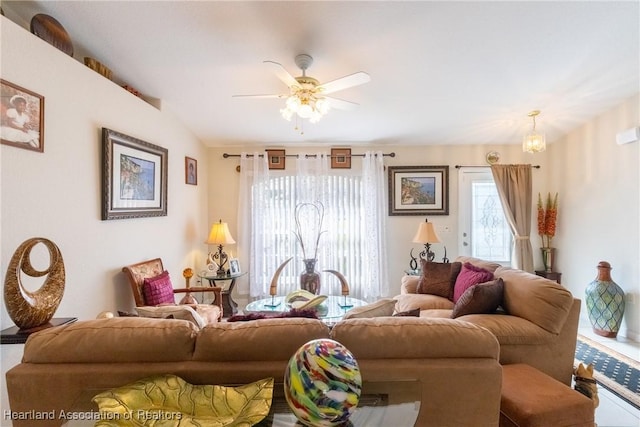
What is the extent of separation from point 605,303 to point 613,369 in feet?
2.80

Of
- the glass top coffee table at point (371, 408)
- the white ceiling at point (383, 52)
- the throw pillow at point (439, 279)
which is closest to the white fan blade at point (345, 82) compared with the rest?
the white ceiling at point (383, 52)

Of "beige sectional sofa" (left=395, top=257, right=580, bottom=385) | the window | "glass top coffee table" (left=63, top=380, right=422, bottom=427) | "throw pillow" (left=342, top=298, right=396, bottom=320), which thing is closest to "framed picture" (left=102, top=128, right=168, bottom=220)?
"glass top coffee table" (left=63, top=380, right=422, bottom=427)

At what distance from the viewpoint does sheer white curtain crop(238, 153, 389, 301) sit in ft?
13.9

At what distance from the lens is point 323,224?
4273mm

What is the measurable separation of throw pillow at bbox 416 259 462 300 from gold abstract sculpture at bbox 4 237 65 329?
2995mm

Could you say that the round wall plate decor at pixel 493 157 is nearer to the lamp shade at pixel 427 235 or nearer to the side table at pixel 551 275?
the lamp shade at pixel 427 235

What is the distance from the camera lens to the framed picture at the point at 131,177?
2.33 meters

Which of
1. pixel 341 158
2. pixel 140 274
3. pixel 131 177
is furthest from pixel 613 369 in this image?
pixel 131 177

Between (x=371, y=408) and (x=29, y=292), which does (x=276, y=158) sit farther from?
(x=371, y=408)

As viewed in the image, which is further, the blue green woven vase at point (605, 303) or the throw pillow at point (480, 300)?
the blue green woven vase at point (605, 303)

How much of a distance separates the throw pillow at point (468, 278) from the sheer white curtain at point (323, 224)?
4.71 feet

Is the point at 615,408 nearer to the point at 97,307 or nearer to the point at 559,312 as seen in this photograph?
the point at 559,312

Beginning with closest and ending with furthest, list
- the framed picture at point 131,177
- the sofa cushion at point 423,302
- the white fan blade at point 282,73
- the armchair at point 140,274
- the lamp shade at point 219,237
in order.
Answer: the white fan blade at point 282,73 → the framed picture at point 131,177 → the armchair at point 140,274 → the sofa cushion at point 423,302 → the lamp shade at point 219,237

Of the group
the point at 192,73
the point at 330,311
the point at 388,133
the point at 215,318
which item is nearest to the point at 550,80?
the point at 388,133
